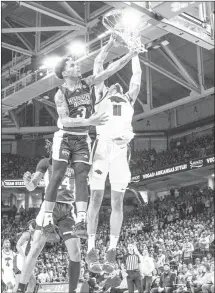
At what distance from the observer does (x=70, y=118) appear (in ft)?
15.9

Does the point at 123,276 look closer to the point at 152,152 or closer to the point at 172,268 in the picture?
the point at 172,268

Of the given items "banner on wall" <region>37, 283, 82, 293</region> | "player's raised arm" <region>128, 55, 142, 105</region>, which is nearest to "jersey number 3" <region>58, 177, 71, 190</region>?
"player's raised arm" <region>128, 55, 142, 105</region>

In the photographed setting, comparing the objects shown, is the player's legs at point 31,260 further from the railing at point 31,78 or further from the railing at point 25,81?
the railing at point 25,81

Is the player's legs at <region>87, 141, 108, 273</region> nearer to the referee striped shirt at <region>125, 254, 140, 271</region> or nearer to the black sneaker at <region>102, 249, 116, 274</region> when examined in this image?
the black sneaker at <region>102, 249, 116, 274</region>

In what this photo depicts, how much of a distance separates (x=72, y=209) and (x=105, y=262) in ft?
2.99

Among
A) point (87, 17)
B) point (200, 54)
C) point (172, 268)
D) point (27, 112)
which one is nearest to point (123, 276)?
point (172, 268)

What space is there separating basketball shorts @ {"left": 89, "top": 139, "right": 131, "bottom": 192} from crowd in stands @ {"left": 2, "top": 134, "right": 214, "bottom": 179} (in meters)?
23.7

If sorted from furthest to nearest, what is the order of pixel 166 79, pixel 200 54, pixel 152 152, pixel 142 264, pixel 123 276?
pixel 152 152 < pixel 166 79 < pixel 200 54 < pixel 123 276 < pixel 142 264

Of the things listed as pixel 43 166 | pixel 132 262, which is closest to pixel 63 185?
pixel 43 166

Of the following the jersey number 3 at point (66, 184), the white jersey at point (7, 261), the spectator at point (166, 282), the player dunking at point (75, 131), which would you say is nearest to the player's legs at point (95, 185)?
the player dunking at point (75, 131)

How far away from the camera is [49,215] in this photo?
15.9ft

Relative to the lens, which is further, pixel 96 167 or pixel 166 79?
pixel 166 79

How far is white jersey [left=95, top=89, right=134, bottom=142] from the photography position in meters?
5.03

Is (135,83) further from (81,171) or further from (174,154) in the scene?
(174,154)
